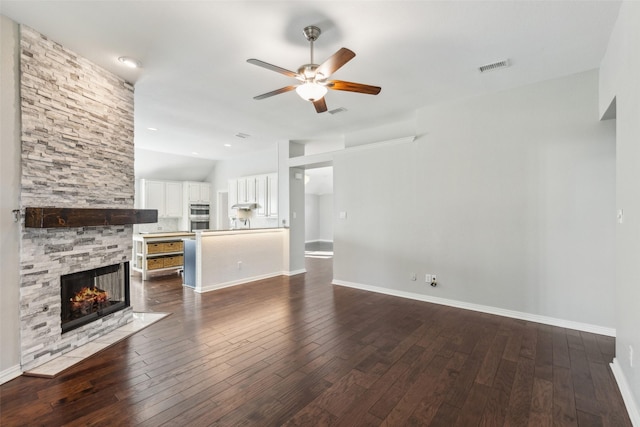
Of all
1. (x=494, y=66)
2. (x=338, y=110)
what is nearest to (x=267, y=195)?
(x=338, y=110)

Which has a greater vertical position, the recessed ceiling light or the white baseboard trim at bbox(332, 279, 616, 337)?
the recessed ceiling light

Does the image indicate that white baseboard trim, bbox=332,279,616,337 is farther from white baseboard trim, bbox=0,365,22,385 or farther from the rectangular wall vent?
white baseboard trim, bbox=0,365,22,385

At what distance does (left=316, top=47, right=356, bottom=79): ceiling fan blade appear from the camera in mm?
2124

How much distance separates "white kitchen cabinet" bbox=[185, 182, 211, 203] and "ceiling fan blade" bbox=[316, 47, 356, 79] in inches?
278

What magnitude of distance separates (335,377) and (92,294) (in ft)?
9.08

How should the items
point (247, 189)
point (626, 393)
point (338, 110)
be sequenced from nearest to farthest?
1. point (626, 393)
2. point (338, 110)
3. point (247, 189)

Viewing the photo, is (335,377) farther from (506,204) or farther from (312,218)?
(312,218)

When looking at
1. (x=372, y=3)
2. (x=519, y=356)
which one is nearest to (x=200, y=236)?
(x=372, y=3)

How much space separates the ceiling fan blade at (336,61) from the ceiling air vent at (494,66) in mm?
1802

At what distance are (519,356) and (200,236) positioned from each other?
461 cm

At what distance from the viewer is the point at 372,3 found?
7.20 feet

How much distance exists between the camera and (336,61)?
2.26m

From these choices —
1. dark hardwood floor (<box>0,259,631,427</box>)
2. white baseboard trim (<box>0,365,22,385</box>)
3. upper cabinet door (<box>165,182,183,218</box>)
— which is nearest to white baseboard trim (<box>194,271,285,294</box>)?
dark hardwood floor (<box>0,259,631,427</box>)

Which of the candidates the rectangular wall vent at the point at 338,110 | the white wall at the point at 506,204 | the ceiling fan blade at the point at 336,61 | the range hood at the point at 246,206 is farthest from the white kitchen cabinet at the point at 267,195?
the ceiling fan blade at the point at 336,61
